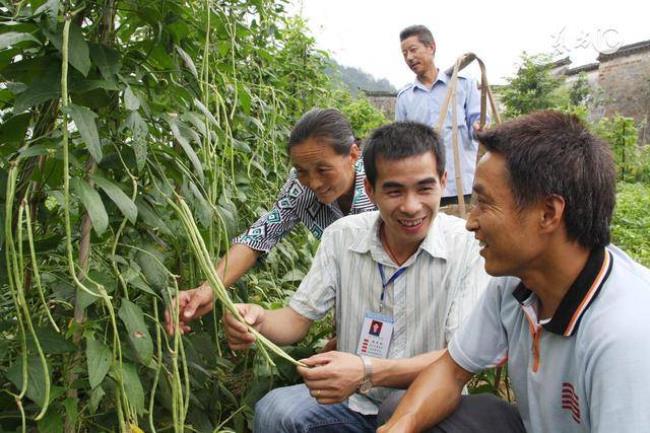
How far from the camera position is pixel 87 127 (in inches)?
43.1

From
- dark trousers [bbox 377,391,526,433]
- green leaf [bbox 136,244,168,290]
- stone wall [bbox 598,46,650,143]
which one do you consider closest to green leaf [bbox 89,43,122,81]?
green leaf [bbox 136,244,168,290]

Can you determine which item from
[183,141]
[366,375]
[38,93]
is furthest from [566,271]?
[38,93]

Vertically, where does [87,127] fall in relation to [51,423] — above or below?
above

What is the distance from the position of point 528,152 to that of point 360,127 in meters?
5.37

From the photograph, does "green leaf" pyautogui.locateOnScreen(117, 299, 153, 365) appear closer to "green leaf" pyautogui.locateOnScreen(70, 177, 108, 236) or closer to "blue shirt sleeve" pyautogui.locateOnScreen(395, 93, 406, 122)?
"green leaf" pyautogui.locateOnScreen(70, 177, 108, 236)

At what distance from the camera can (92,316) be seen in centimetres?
132

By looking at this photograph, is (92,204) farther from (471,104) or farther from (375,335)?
→ (471,104)

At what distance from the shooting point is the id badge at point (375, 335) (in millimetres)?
1716

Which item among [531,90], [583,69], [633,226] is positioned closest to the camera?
[633,226]

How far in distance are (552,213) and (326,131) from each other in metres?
0.90

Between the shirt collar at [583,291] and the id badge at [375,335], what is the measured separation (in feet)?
1.89

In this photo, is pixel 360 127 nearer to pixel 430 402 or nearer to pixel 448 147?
pixel 448 147

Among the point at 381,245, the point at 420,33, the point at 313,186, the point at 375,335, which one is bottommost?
the point at 375,335

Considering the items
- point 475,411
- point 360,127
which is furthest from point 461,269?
point 360,127
